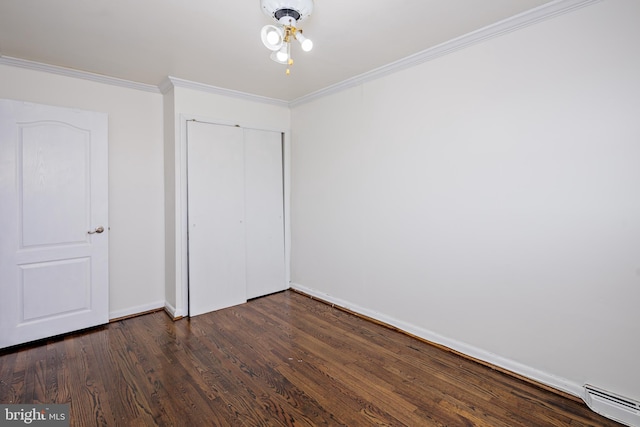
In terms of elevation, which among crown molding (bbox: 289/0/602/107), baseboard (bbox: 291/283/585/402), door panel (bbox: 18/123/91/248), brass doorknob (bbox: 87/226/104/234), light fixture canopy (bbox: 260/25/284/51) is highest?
crown molding (bbox: 289/0/602/107)

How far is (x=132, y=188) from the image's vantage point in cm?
352

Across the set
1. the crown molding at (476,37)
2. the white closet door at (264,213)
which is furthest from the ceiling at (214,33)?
A: the white closet door at (264,213)

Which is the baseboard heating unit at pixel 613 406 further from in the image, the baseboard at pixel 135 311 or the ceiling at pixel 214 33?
the baseboard at pixel 135 311

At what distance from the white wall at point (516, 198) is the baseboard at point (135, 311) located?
234 centimetres

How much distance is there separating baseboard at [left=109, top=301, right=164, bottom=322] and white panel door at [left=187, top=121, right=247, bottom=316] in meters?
0.53

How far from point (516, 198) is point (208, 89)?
10.7ft

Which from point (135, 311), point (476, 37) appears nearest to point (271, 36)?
point (476, 37)

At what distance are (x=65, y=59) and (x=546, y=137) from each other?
13.2ft

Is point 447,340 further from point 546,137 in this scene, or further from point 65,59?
point 65,59

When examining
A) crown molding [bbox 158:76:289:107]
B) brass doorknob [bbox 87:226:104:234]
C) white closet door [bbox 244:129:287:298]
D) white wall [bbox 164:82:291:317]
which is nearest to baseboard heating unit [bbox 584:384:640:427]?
white closet door [bbox 244:129:287:298]

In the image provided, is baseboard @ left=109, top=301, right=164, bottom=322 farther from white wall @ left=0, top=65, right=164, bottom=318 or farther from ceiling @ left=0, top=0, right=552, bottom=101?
ceiling @ left=0, top=0, right=552, bottom=101

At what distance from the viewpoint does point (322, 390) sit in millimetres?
2201

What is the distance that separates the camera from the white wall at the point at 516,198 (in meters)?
1.94

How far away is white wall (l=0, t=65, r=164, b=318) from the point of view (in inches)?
130
